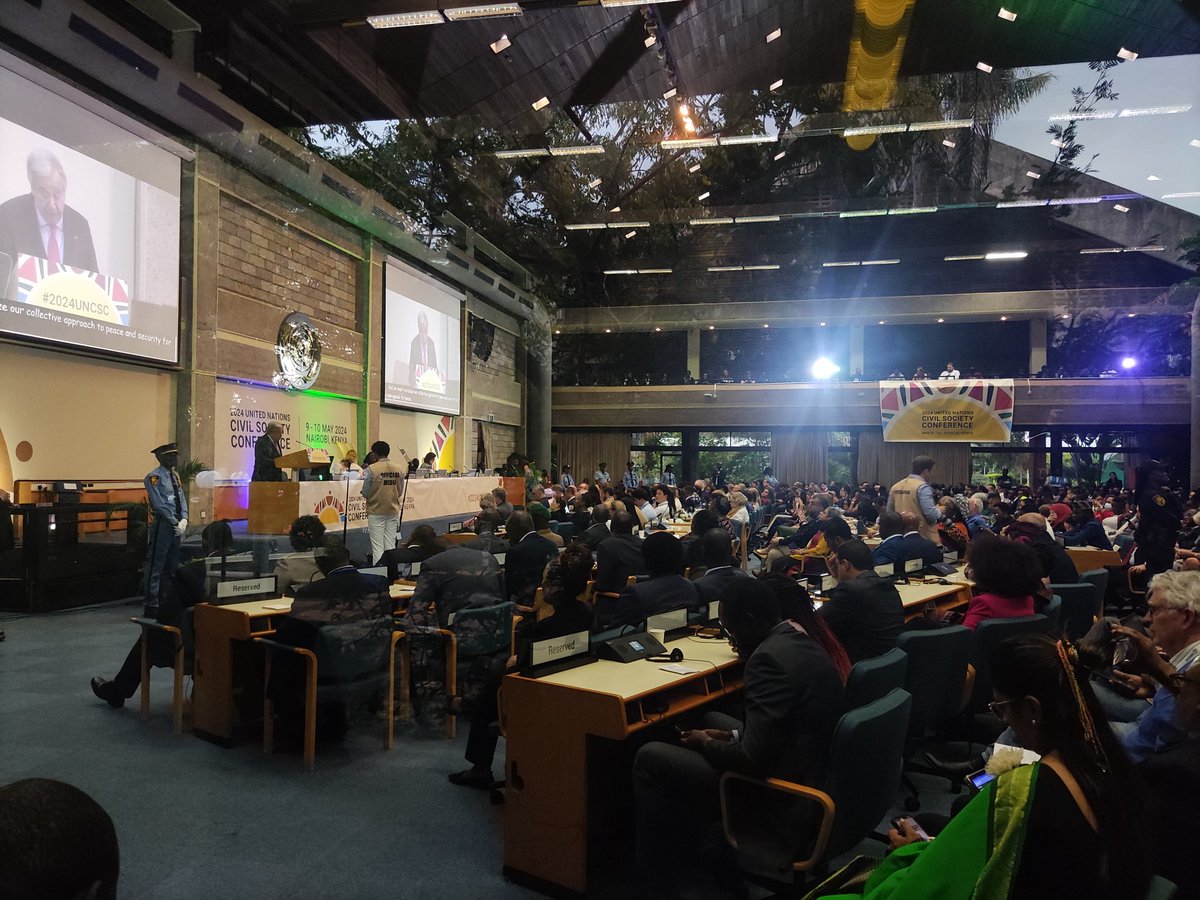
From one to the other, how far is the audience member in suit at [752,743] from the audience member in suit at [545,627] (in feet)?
3.08

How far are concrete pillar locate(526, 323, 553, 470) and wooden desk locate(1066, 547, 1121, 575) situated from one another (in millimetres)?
14754

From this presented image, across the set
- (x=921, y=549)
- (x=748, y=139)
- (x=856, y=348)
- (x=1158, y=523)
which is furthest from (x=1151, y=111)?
(x=856, y=348)

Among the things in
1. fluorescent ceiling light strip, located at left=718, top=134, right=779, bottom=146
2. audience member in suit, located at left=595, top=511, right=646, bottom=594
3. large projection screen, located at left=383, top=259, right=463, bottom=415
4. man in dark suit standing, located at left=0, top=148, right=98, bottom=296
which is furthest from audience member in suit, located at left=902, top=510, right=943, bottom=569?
large projection screen, located at left=383, top=259, right=463, bottom=415

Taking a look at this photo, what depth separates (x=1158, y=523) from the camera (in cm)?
678

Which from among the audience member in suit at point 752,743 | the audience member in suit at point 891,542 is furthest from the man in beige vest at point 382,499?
the audience member in suit at point 752,743

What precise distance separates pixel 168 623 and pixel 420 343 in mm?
11414

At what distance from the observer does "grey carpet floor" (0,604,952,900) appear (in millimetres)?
2744

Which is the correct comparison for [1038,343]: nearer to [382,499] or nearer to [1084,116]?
[1084,116]

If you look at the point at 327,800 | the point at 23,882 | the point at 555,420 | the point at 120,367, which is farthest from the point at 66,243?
the point at 555,420

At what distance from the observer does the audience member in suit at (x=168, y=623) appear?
4.29m

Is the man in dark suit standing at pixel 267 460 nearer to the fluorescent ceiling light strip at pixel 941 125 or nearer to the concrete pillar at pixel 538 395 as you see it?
the fluorescent ceiling light strip at pixel 941 125

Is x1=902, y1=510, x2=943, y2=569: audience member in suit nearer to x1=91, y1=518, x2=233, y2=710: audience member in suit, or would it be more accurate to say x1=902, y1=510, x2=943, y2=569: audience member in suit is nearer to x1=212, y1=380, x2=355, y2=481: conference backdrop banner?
x1=91, y1=518, x2=233, y2=710: audience member in suit

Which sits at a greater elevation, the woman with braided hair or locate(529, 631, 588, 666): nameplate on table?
the woman with braided hair

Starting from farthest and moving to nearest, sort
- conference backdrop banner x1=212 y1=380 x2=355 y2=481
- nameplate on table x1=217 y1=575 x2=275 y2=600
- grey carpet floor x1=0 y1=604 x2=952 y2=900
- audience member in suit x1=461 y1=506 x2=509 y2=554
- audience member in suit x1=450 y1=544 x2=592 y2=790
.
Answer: conference backdrop banner x1=212 y1=380 x2=355 y2=481 → audience member in suit x1=461 y1=506 x2=509 y2=554 → nameplate on table x1=217 y1=575 x2=275 y2=600 → audience member in suit x1=450 y1=544 x2=592 y2=790 → grey carpet floor x1=0 y1=604 x2=952 y2=900
